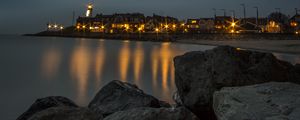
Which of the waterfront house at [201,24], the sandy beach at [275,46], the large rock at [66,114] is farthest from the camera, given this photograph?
the waterfront house at [201,24]

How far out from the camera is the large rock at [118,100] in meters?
5.93

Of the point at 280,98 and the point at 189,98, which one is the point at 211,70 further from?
the point at 280,98

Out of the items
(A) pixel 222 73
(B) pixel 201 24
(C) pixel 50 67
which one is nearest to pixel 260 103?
(A) pixel 222 73

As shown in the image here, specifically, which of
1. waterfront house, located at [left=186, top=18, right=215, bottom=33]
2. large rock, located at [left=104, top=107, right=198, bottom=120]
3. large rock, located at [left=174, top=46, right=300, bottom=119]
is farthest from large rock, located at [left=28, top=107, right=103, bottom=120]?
waterfront house, located at [left=186, top=18, right=215, bottom=33]

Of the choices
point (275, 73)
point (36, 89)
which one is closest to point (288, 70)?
point (275, 73)

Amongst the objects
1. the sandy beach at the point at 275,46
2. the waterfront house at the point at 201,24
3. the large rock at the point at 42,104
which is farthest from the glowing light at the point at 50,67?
the waterfront house at the point at 201,24

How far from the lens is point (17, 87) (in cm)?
1334

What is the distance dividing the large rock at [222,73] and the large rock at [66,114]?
1816 millimetres

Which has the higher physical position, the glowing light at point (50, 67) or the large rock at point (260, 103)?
the large rock at point (260, 103)

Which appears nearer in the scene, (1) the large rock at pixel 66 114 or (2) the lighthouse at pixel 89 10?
(1) the large rock at pixel 66 114

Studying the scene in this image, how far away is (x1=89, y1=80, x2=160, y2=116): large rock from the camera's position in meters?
5.93

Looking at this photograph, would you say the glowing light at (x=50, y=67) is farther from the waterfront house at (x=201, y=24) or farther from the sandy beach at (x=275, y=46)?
the waterfront house at (x=201, y=24)

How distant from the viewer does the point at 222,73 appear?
496 cm

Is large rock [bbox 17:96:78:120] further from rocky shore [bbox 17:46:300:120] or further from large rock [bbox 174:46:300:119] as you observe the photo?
large rock [bbox 174:46:300:119]
